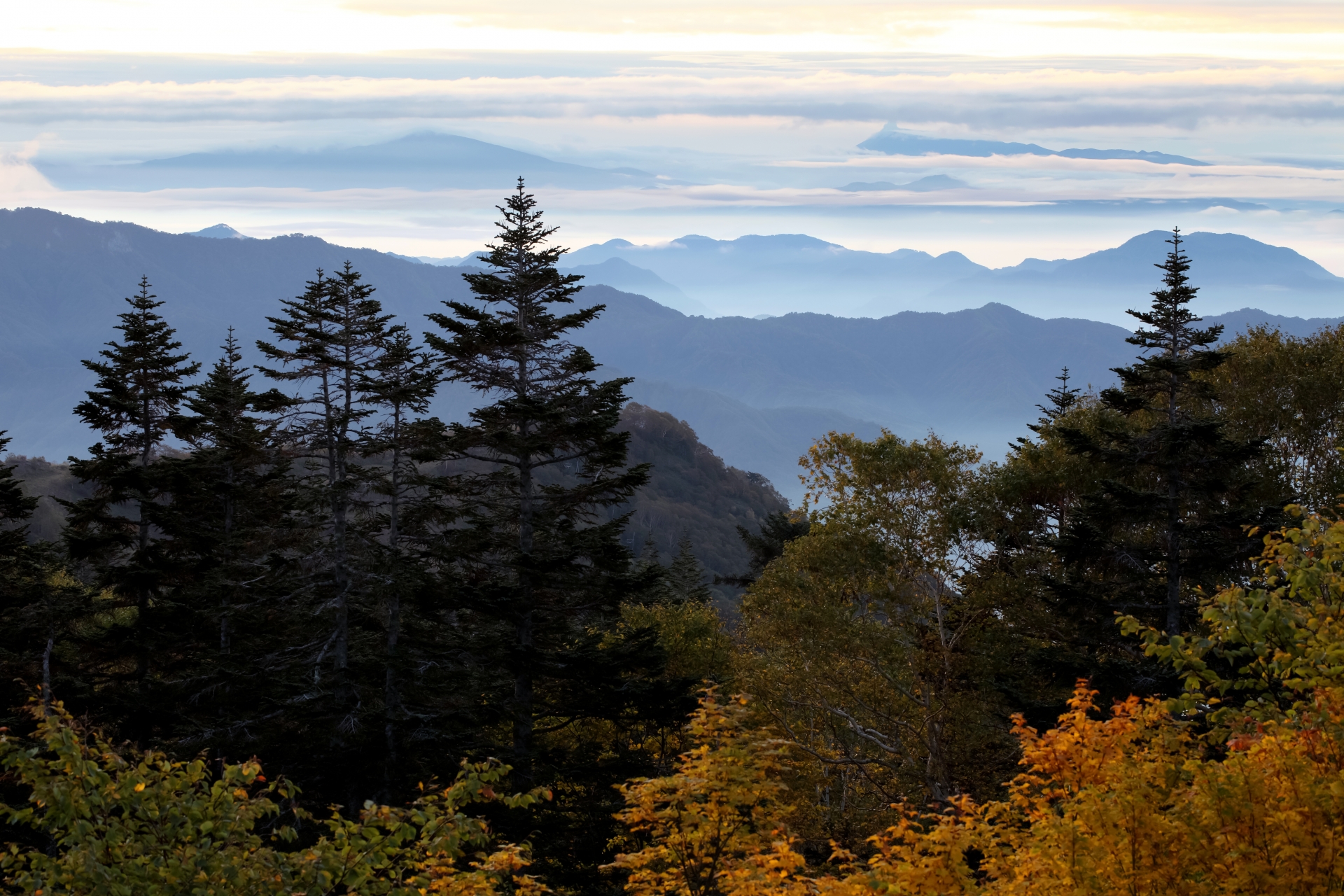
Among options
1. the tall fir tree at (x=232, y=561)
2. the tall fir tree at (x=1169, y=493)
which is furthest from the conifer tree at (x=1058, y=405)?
the tall fir tree at (x=232, y=561)

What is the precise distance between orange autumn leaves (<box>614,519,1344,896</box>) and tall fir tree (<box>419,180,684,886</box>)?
48.3 feet

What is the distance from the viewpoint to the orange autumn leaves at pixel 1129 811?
8.77 m

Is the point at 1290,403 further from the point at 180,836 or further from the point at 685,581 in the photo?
the point at 685,581

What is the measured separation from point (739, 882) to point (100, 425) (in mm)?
30711

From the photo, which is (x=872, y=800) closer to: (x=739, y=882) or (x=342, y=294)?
(x=739, y=882)

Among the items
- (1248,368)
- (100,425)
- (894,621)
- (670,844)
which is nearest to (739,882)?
(670,844)

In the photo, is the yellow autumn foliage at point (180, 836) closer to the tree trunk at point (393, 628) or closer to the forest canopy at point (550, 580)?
the forest canopy at point (550, 580)

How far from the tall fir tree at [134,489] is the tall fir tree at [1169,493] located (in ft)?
94.9

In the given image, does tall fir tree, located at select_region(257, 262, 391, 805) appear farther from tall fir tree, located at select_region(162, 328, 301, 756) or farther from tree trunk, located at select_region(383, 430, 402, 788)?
tall fir tree, located at select_region(162, 328, 301, 756)

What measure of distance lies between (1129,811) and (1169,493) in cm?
2537

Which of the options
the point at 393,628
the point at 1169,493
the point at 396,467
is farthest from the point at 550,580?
the point at 1169,493

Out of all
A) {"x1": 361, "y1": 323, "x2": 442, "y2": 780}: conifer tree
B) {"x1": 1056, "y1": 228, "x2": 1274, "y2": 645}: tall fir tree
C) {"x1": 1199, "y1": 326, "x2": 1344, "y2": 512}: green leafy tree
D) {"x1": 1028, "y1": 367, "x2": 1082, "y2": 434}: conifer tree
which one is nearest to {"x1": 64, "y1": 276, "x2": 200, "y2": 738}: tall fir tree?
{"x1": 361, "y1": 323, "x2": 442, "y2": 780}: conifer tree

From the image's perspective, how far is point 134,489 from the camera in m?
34.0

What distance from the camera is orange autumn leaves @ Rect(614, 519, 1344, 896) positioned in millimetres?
8773
